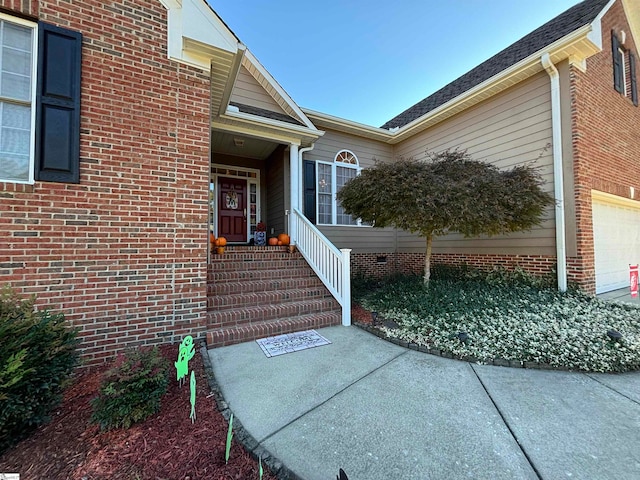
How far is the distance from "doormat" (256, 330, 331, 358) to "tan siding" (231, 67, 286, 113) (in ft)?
17.9

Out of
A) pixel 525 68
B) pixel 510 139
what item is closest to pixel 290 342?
pixel 510 139

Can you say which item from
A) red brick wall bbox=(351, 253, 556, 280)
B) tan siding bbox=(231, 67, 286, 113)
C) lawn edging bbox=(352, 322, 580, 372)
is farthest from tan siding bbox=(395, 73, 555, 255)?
tan siding bbox=(231, 67, 286, 113)

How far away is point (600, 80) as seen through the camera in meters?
5.82

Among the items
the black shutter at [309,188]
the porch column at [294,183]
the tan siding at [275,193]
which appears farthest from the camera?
the black shutter at [309,188]

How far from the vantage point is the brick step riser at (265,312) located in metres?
3.80

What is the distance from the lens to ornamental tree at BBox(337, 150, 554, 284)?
4445mm

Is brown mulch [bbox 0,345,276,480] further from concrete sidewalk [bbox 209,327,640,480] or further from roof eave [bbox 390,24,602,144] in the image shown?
roof eave [bbox 390,24,602,144]

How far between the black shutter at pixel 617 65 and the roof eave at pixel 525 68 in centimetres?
199

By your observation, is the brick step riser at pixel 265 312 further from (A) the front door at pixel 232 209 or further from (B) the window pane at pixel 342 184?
(A) the front door at pixel 232 209

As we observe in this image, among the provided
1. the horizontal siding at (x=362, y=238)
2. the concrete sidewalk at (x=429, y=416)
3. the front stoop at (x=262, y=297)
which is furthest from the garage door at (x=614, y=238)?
the front stoop at (x=262, y=297)

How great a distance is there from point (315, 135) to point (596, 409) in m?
6.15

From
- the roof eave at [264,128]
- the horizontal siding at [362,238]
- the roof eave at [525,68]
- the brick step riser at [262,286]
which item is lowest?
the brick step riser at [262,286]

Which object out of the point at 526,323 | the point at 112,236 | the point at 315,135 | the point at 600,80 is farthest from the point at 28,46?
the point at 600,80

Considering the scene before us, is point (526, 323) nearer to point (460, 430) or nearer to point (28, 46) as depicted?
point (460, 430)
